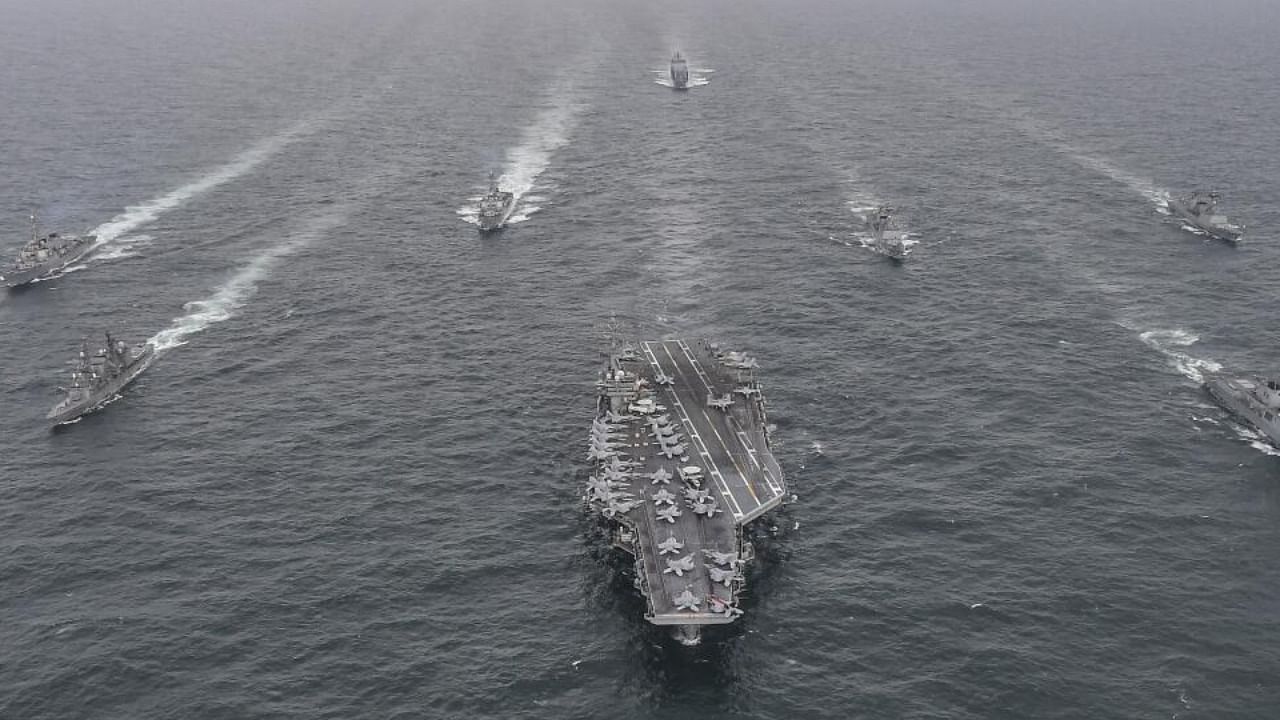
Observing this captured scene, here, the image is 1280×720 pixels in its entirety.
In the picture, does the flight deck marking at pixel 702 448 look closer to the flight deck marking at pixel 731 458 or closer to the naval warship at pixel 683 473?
the naval warship at pixel 683 473

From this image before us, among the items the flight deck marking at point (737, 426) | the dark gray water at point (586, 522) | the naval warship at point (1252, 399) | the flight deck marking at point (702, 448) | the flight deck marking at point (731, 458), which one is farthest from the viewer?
the naval warship at point (1252, 399)

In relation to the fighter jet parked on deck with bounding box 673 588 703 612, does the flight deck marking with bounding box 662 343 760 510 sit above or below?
above

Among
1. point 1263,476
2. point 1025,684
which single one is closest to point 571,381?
point 1025,684

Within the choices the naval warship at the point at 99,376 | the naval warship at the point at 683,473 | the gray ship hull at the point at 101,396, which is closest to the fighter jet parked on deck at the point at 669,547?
the naval warship at the point at 683,473

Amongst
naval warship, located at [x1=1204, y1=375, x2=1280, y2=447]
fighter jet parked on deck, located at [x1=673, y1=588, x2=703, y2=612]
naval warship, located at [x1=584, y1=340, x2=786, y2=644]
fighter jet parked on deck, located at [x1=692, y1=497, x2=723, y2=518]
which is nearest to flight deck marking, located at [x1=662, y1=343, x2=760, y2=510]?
naval warship, located at [x1=584, y1=340, x2=786, y2=644]

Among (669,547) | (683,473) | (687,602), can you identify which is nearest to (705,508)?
(669,547)

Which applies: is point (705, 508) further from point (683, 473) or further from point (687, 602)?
point (687, 602)

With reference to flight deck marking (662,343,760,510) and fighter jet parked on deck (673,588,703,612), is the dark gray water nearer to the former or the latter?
fighter jet parked on deck (673,588,703,612)
